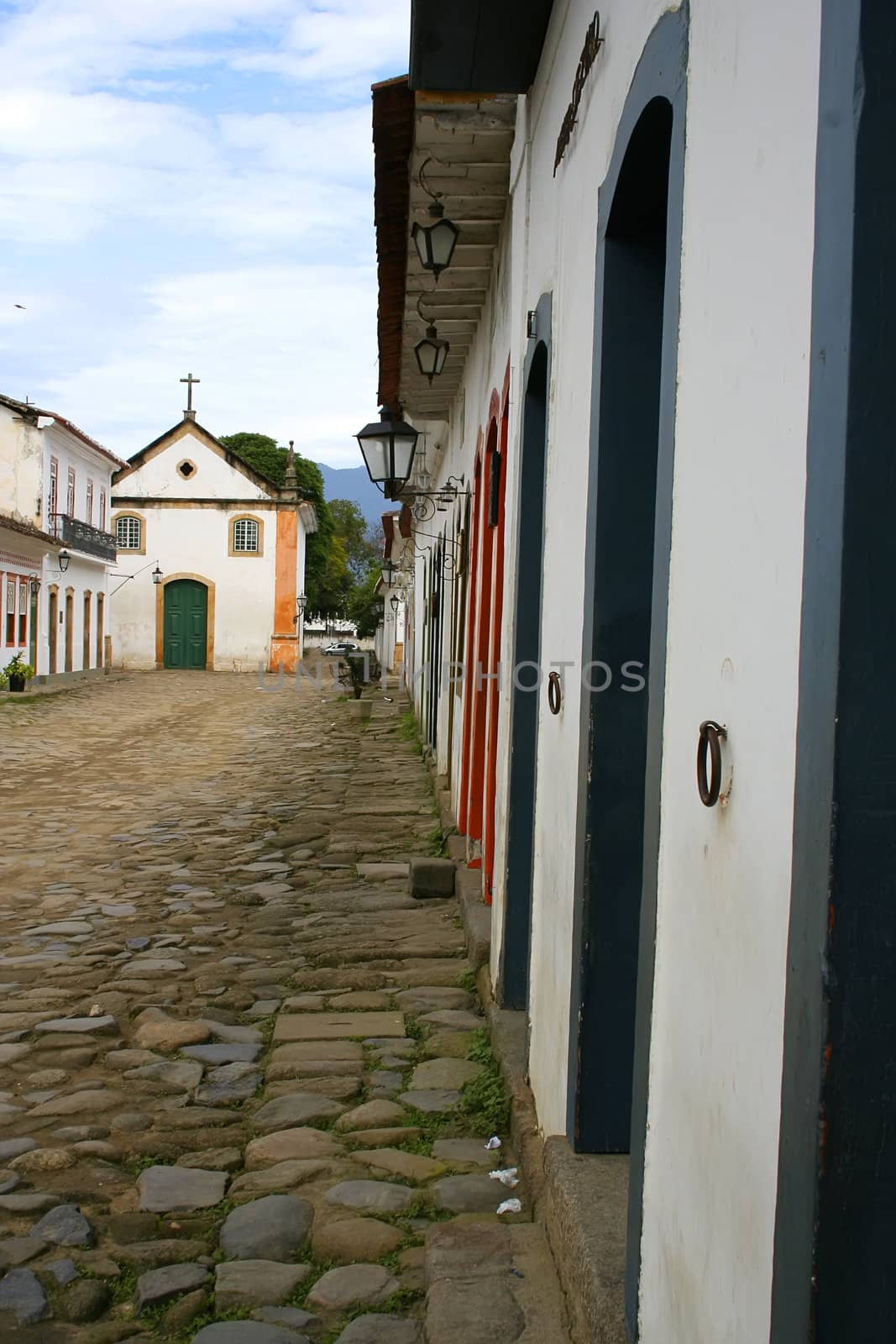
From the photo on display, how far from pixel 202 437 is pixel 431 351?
3403 centimetres

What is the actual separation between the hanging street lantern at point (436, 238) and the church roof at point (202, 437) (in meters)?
35.3

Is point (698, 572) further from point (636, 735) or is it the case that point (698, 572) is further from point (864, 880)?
point (636, 735)

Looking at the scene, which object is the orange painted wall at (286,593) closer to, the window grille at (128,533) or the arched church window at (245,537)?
the arched church window at (245,537)

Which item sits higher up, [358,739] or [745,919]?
[745,919]

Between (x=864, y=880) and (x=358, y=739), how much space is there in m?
16.0

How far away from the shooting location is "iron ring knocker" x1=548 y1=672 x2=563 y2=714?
11.3ft

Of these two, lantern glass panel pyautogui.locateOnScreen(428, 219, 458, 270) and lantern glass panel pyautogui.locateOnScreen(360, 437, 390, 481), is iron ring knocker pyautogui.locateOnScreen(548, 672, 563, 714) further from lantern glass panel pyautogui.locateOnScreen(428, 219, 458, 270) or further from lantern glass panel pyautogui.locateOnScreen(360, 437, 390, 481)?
lantern glass panel pyautogui.locateOnScreen(360, 437, 390, 481)

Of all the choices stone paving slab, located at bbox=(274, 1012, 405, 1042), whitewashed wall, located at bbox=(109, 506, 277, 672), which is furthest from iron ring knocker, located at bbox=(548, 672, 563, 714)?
whitewashed wall, located at bbox=(109, 506, 277, 672)

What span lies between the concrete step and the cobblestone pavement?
0.13ft

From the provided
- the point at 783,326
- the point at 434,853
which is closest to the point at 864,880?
the point at 783,326

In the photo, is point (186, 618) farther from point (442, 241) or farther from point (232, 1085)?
point (232, 1085)

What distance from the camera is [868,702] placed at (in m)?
1.26

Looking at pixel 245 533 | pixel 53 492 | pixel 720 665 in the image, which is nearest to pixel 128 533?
pixel 245 533

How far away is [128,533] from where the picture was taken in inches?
1618
